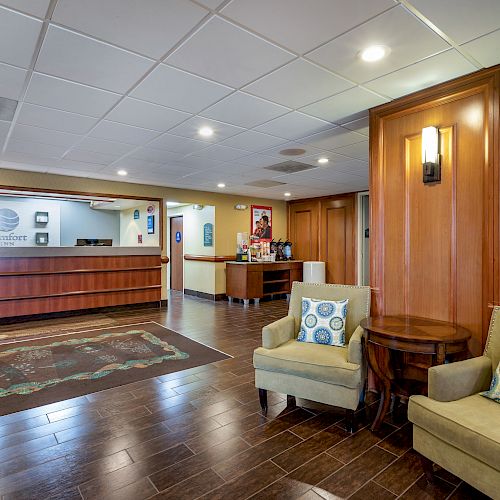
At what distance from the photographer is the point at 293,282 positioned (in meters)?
3.11

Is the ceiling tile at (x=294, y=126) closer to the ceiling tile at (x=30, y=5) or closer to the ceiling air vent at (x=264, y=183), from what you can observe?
the ceiling tile at (x=30, y=5)

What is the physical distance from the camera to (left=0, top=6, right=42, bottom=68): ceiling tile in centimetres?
197

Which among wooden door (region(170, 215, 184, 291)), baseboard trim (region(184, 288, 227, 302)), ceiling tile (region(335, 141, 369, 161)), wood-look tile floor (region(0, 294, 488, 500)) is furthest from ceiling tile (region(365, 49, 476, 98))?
wooden door (region(170, 215, 184, 291))

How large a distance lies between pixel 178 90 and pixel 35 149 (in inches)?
110

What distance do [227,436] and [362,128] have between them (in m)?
3.31

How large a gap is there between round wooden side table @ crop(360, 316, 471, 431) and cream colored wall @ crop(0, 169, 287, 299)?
557 centimetres

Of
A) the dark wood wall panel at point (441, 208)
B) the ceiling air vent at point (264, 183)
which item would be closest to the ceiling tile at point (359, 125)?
the dark wood wall panel at point (441, 208)

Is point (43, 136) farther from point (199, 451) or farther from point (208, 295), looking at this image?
point (208, 295)

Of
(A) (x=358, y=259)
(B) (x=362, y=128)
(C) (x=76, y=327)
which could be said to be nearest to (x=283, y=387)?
(B) (x=362, y=128)

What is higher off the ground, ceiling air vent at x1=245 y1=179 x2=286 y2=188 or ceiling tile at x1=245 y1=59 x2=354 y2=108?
ceiling air vent at x1=245 y1=179 x2=286 y2=188

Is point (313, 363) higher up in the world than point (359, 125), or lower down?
lower down

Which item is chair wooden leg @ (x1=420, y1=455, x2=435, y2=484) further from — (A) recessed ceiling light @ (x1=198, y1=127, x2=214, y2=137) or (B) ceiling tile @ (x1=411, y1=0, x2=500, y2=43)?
(A) recessed ceiling light @ (x1=198, y1=127, x2=214, y2=137)

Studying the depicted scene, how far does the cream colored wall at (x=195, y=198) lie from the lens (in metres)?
5.97

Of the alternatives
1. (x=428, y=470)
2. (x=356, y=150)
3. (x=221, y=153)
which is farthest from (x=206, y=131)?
(x=428, y=470)
